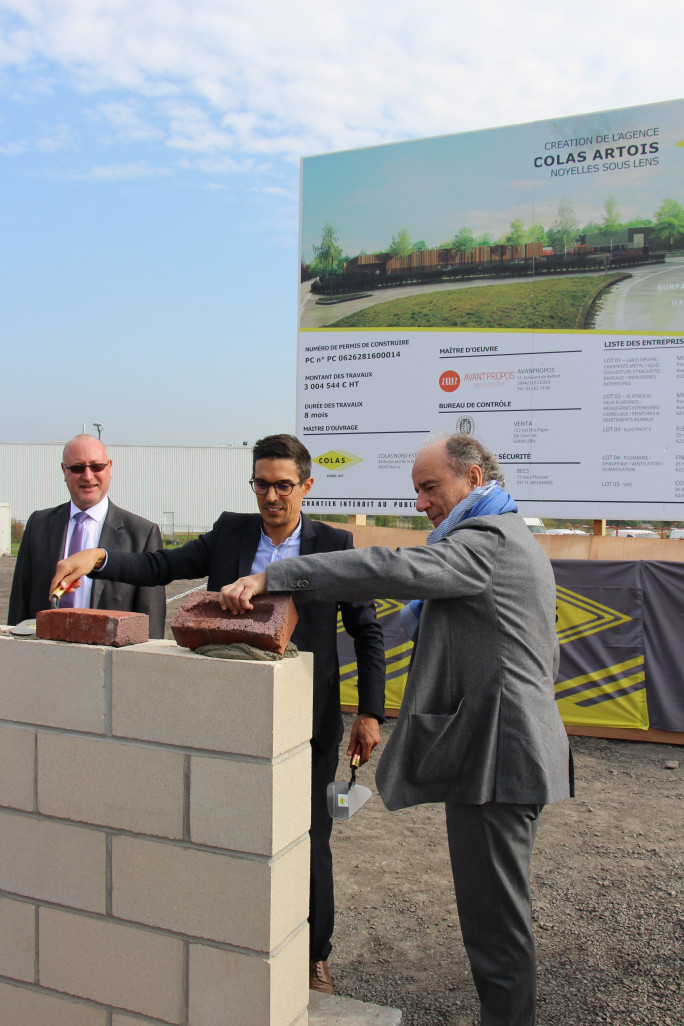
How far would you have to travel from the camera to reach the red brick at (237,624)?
186 cm

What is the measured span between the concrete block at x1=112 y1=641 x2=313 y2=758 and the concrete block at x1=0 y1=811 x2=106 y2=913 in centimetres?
33

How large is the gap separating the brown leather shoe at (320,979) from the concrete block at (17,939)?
1.10 metres

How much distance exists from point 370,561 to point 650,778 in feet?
15.3

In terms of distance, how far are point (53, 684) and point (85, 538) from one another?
1629 millimetres

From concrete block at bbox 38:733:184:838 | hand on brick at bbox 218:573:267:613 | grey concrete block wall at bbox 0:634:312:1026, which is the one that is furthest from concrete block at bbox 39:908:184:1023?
hand on brick at bbox 218:573:267:613

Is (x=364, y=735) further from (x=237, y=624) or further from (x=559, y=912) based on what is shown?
(x=559, y=912)

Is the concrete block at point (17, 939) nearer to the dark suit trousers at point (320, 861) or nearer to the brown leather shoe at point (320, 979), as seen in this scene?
the dark suit trousers at point (320, 861)

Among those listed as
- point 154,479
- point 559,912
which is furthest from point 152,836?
point 154,479

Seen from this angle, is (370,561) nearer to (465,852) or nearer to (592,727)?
(465,852)

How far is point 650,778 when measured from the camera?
5703 mm

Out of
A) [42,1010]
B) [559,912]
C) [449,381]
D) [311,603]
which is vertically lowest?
[559,912]

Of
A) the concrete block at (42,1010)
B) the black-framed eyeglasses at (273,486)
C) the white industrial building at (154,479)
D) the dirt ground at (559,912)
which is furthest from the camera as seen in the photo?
the white industrial building at (154,479)

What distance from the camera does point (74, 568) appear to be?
242cm

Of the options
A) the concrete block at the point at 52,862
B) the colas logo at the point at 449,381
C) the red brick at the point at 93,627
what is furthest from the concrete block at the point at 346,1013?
the colas logo at the point at 449,381
